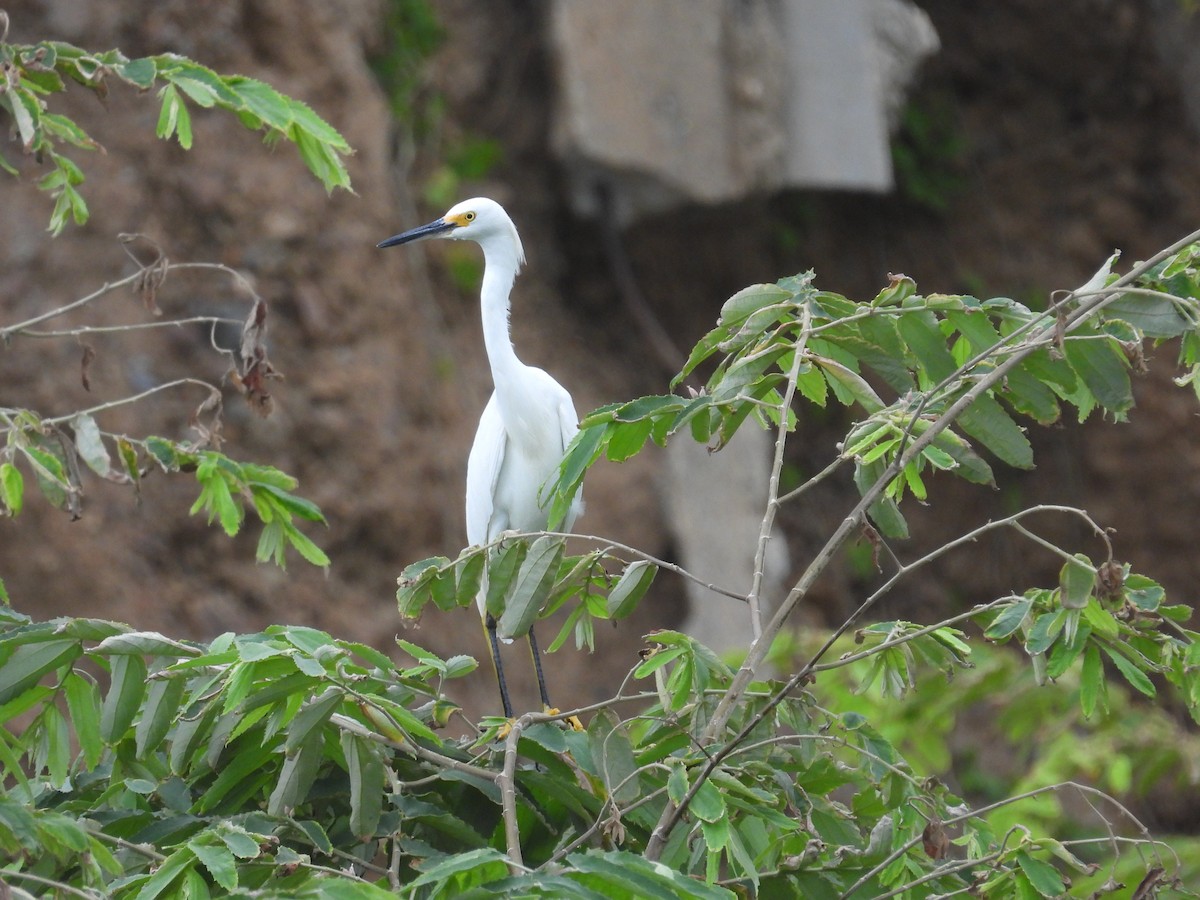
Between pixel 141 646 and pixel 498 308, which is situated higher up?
pixel 141 646

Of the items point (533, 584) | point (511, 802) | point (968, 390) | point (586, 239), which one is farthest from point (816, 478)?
point (586, 239)

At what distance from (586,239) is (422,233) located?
10.0 ft

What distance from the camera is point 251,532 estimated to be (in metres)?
4.25

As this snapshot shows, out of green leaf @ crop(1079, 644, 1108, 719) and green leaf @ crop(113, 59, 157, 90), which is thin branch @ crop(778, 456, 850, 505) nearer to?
green leaf @ crop(1079, 644, 1108, 719)

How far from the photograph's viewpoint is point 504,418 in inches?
105

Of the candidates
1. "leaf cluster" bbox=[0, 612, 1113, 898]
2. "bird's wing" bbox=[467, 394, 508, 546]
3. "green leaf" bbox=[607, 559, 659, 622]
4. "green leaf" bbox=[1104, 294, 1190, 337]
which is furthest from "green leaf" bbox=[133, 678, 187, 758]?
"bird's wing" bbox=[467, 394, 508, 546]

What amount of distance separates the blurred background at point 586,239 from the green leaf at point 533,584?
2754mm

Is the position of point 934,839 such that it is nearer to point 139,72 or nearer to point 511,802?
point 511,802

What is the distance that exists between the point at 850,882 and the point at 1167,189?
5339 millimetres

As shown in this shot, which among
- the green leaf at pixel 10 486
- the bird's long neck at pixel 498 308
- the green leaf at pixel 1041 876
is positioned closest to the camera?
the green leaf at pixel 1041 876

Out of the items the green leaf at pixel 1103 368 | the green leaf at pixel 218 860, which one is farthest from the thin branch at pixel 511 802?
the green leaf at pixel 1103 368

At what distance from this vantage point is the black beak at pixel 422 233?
8.35 ft

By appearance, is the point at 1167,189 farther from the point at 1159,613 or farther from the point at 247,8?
the point at 1159,613

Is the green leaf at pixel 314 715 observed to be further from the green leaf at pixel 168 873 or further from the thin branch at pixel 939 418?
the thin branch at pixel 939 418
